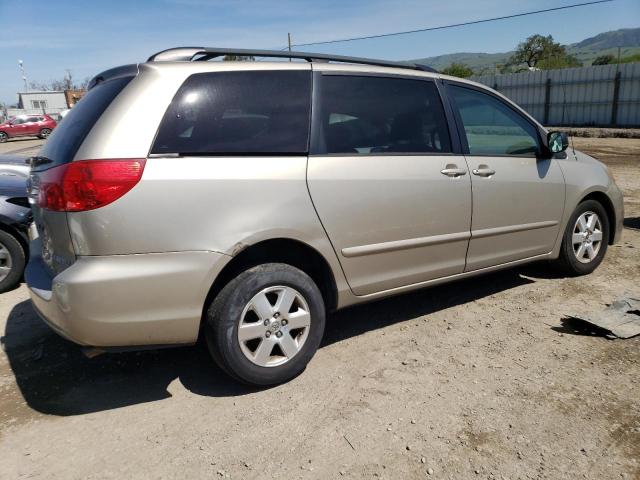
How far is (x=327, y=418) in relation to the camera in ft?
9.21

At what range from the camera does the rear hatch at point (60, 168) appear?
104 inches

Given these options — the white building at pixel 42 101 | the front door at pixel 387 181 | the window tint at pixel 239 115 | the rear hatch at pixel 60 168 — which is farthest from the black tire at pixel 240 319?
the white building at pixel 42 101

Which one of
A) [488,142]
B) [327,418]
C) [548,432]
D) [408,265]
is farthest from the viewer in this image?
[488,142]

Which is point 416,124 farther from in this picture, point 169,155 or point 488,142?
point 169,155

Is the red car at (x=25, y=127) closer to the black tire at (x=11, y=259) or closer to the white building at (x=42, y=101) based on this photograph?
the white building at (x=42, y=101)

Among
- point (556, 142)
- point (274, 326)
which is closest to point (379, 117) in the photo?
point (274, 326)

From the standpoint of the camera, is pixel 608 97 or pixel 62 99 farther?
pixel 62 99

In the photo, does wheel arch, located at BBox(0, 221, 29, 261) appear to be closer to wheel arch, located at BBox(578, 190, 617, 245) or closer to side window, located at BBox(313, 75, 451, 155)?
side window, located at BBox(313, 75, 451, 155)

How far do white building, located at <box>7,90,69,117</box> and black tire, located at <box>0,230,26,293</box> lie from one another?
170 feet

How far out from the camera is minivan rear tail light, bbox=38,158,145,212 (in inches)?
100

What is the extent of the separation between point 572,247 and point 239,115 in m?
3.38

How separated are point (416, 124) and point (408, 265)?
0.99 m

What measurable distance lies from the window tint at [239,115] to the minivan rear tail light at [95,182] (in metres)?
0.17

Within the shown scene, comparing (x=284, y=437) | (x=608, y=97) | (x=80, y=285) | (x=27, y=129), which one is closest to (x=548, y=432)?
(x=284, y=437)
